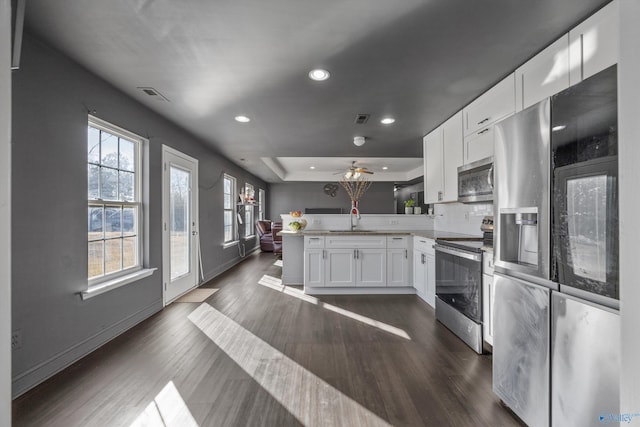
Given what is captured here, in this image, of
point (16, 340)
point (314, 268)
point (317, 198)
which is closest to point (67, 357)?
point (16, 340)

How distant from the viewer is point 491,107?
265 centimetres

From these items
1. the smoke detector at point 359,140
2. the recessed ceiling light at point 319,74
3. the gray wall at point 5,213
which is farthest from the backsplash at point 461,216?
the gray wall at point 5,213

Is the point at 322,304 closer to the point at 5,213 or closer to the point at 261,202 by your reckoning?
the point at 5,213

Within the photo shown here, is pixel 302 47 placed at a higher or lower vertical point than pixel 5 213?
higher

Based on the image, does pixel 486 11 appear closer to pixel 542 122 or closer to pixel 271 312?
pixel 542 122

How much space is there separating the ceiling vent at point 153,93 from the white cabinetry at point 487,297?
3259 millimetres

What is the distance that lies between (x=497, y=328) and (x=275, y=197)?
375 inches

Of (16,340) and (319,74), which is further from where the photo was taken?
(319,74)

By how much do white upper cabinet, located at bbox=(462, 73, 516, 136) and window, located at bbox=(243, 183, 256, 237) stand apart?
560 centimetres

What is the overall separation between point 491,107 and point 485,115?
0.33 ft

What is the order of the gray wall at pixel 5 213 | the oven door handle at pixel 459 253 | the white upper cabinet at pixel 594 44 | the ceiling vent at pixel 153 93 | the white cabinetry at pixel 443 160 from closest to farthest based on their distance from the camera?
the gray wall at pixel 5 213 < the white upper cabinet at pixel 594 44 < the oven door handle at pixel 459 253 < the ceiling vent at pixel 153 93 < the white cabinetry at pixel 443 160

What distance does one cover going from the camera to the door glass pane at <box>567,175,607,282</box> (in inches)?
45.4

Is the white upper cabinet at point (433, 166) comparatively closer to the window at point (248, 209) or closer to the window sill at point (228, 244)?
the window sill at point (228, 244)

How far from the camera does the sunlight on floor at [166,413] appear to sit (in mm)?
1610
